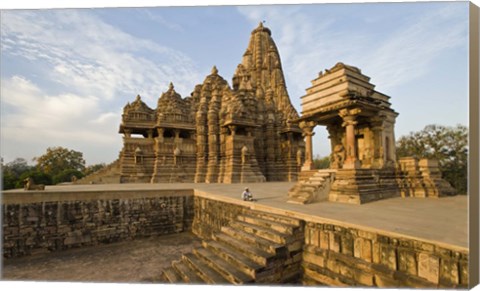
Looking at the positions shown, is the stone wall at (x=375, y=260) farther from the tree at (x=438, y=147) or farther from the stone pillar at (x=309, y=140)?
the tree at (x=438, y=147)

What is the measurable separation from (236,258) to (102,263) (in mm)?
5243

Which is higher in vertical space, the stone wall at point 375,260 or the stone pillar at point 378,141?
the stone pillar at point 378,141

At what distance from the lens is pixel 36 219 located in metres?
8.02

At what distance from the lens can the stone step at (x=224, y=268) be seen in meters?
3.81

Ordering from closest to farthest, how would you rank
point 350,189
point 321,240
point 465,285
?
point 465,285 → point 321,240 → point 350,189

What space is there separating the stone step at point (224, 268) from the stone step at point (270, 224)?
1169 mm

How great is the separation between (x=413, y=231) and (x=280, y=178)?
17.7 meters

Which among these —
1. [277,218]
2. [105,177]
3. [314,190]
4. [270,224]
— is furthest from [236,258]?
[105,177]

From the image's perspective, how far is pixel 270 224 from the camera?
498 centimetres

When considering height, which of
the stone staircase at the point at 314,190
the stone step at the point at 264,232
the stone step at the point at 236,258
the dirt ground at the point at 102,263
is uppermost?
the stone staircase at the point at 314,190

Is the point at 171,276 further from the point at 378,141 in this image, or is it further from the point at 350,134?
the point at 378,141

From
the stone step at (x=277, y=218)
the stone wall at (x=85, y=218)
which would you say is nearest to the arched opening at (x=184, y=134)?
the stone wall at (x=85, y=218)

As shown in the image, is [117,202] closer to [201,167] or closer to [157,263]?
[157,263]

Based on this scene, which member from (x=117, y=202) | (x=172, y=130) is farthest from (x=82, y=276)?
(x=172, y=130)
